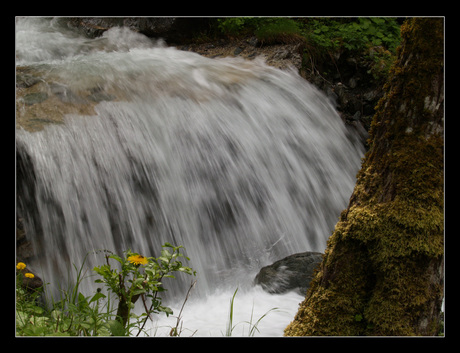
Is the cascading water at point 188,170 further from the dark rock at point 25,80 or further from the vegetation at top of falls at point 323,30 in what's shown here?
the vegetation at top of falls at point 323,30

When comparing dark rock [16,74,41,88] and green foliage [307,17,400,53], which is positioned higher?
green foliage [307,17,400,53]

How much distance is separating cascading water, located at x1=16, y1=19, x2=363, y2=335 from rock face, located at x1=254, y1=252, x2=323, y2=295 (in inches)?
3.5

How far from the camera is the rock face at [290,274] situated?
11.8ft

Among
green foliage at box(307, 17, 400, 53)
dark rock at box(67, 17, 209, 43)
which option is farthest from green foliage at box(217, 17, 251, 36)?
green foliage at box(307, 17, 400, 53)

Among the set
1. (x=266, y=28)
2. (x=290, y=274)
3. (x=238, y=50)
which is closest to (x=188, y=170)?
(x=290, y=274)

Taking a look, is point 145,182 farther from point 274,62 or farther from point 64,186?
point 274,62

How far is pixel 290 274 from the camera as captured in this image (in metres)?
3.67

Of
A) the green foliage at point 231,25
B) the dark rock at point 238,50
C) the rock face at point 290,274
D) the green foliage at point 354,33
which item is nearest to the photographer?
the rock face at point 290,274

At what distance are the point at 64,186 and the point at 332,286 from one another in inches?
103

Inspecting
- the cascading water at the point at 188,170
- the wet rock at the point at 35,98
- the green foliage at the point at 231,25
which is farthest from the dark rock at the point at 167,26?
the wet rock at the point at 35,98

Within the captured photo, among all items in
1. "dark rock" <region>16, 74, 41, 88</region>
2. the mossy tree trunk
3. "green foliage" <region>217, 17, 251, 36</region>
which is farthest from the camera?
"green foliage" <region>217, 17, 251, 36</region>

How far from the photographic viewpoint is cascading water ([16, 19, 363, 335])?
3.66m

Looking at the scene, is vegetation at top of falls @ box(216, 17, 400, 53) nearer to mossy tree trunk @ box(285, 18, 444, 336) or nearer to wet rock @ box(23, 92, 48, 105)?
wet rock @ box(23, 92, 48, 105)

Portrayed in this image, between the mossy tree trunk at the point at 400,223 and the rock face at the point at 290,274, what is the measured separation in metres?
1.33
